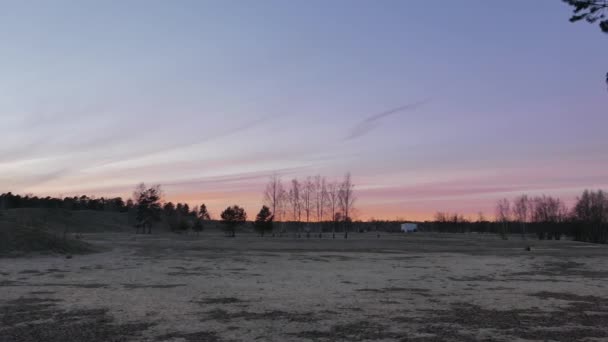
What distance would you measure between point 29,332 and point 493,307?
35.3 ft

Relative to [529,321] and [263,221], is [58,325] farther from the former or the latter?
[263,221]

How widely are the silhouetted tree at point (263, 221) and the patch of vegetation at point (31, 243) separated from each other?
5746cm

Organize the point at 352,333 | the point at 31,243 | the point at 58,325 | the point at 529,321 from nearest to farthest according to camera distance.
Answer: the point at 352,333
the point at 58,325
the point at 529,321
the point at 31,243

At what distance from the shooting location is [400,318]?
11.3m

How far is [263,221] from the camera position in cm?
9462

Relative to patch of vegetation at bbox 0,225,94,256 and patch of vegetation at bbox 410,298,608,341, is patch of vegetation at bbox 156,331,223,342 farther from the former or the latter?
patch of vegetation at bbox 0,225,94,256

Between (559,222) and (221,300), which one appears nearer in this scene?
(221,300)

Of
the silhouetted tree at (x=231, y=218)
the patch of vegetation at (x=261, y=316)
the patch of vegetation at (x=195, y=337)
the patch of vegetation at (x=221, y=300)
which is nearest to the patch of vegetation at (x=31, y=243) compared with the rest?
the patch of vegetation at (x=221, y=300)

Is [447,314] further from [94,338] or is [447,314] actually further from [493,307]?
[94,338]

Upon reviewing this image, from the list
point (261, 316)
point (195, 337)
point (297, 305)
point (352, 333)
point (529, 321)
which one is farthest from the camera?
point (297, 305)

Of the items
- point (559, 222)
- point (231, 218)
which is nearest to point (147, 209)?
point (231, 218)

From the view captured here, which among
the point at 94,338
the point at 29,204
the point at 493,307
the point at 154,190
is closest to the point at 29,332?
the point at 94,338

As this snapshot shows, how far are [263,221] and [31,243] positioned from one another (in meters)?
62.1

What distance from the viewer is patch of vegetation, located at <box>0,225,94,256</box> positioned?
32.0m
